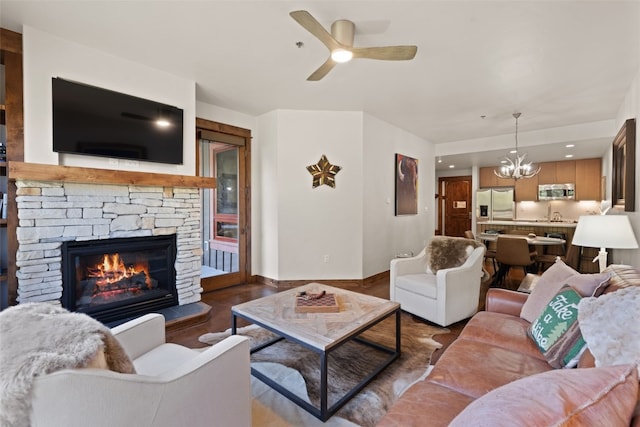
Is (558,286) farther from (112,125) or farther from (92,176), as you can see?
(112,125)

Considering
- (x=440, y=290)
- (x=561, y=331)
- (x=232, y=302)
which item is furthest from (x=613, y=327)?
(x=232, y=302)

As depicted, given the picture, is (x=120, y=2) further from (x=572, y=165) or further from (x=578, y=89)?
(x=572, y=165)

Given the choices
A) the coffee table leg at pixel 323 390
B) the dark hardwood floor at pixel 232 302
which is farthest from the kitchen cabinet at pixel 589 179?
the coffee table leg at pixel 323 390

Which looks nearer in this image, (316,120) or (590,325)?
(590,325)

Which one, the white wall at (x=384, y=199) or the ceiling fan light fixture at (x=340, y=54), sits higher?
the ceiling fan light fixture at (x=340, y=54)

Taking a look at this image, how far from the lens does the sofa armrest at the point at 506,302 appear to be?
85.8 inches

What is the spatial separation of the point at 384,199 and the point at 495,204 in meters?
4.55

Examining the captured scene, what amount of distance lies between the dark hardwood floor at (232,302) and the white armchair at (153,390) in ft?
3.68

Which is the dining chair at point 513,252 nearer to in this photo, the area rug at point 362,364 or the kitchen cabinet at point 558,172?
the area rug at point 362,364

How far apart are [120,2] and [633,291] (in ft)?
11.0

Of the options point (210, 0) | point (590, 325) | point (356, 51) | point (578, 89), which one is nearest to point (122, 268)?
point (210, 0)

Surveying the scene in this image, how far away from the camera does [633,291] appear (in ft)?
4.02

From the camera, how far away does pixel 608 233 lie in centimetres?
250

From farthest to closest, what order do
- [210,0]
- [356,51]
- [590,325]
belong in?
[356,51]
[210,0]
[590,325]
